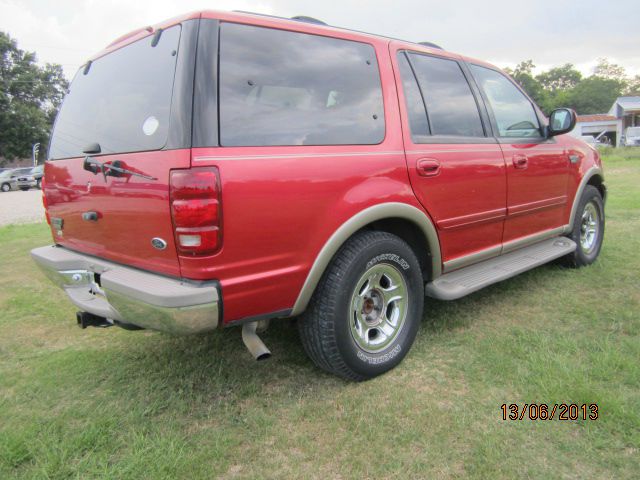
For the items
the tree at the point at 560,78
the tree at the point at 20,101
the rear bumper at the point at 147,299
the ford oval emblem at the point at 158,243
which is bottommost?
the rear bumper at the point at 147,299

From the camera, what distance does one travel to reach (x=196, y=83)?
2.00 metres

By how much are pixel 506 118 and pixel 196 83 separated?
256 centimetres

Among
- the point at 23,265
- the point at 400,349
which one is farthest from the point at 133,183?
the point at 23,265

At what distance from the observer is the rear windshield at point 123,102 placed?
2.15 meters

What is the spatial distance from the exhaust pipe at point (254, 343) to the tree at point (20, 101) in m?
45.4

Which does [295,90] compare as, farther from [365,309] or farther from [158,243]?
[365,309]

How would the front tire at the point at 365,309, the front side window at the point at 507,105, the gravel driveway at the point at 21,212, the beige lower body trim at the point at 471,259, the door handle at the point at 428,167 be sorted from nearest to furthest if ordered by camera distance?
the front tire at the point at 365,309, the door handle at the point at 428,167, the beige lower body trim at the point at 471,259, the front side window at the point at 507,105, the gravel driveway at the point at 21,212

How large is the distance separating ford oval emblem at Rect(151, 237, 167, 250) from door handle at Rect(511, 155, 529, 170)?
2.54 m

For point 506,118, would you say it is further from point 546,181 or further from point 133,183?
point 133,183

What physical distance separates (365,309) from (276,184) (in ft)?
3.34

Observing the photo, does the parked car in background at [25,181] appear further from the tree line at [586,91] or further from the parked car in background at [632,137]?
the tree line at [586,91]

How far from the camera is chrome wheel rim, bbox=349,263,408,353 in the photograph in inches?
103

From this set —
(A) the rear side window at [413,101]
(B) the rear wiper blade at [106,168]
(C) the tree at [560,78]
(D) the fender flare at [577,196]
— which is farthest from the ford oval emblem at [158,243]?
(C) the tree at [560,78]

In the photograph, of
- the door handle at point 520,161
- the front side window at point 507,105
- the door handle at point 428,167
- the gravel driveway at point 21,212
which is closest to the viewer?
the door handle at point 428,167
